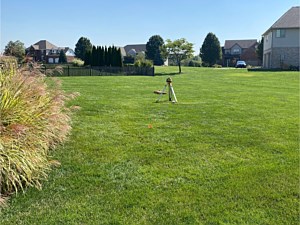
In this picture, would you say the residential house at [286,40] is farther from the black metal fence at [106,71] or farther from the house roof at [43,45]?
the house roof at [43,45]

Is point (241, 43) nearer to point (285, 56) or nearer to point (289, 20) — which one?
point (289, 20)

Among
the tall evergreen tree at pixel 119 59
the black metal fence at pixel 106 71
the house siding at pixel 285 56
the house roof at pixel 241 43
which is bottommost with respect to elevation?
the black metal fence at pixel 106 71

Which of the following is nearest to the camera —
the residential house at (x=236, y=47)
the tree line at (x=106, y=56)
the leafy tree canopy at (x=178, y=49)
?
the tree line at (x=106, y=56)

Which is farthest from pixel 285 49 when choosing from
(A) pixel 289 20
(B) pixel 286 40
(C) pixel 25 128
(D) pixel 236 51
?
(D) pixel 236 51

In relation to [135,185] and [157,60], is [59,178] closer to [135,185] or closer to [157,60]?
[135,185]

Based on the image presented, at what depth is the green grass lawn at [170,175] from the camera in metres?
2.80

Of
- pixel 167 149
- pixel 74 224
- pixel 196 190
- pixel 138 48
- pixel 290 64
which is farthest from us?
pixel 138 48

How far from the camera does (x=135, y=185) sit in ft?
11.0

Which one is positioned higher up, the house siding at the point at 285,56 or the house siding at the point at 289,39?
the house siding at the point at 289,39

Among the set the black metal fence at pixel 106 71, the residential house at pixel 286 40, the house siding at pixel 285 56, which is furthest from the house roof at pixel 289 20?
the black metal fence at pixel 106 71

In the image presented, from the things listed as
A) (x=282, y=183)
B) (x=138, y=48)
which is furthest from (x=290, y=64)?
(x=138, y=48)

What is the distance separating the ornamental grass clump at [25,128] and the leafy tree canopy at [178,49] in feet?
85.1

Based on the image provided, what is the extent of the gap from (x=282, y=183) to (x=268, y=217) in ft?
2.62

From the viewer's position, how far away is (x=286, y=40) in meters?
33.7
